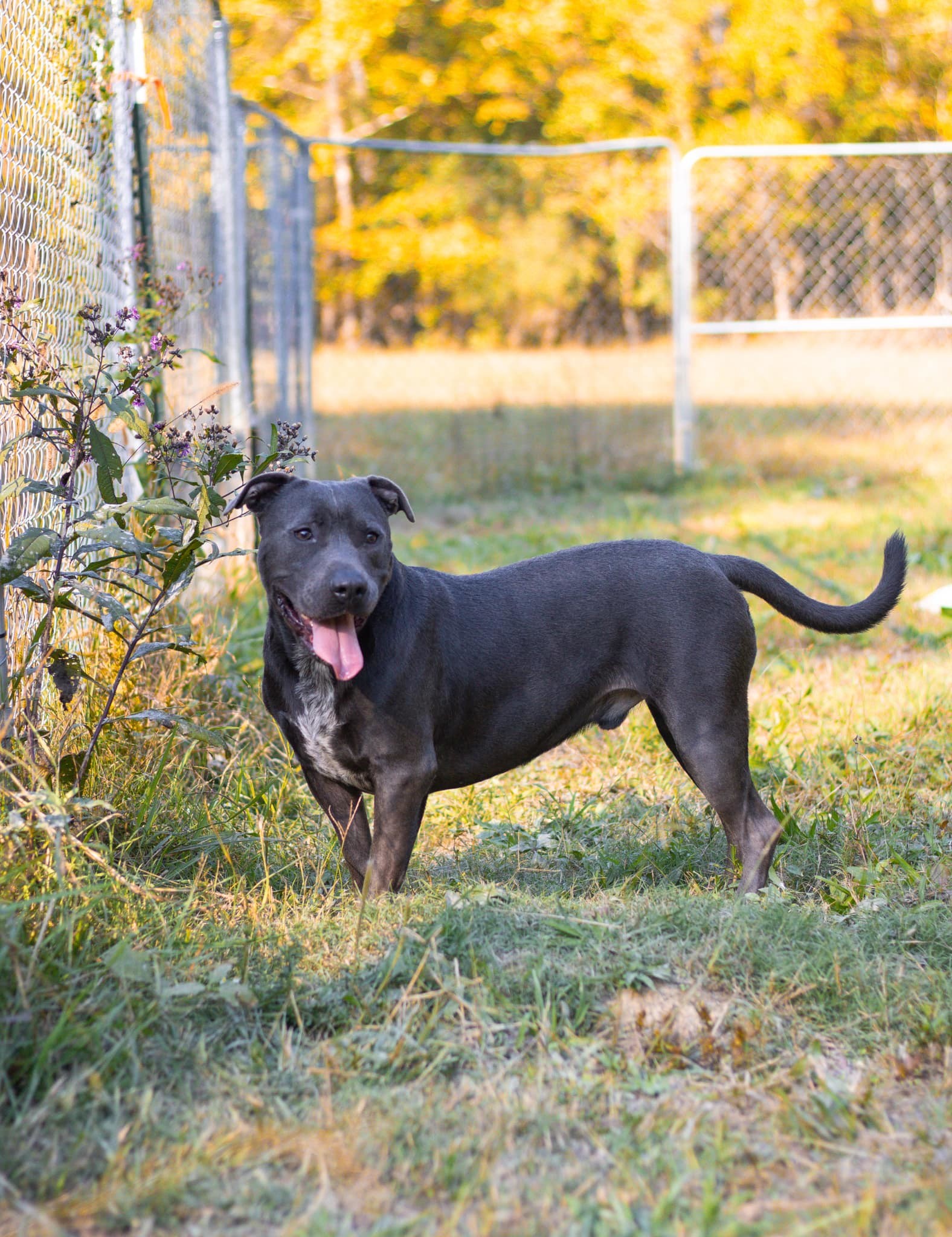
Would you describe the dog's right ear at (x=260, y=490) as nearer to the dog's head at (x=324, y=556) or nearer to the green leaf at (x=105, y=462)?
the dog's head at (x=324, y=556)

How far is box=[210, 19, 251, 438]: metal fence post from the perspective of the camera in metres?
7.07

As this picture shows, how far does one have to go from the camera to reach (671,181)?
10352 millimetres

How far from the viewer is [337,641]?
3.06 m

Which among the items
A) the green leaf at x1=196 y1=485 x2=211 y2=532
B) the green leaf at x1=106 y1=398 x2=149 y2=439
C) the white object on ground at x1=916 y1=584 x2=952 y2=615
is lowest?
the white object on ground at x1=916 y1=584 x2=952 y2=615

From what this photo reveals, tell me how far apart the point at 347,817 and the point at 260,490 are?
0.92m

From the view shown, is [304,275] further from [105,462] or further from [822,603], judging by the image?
[105,462]

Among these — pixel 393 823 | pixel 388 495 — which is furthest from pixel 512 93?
pixel 393 823

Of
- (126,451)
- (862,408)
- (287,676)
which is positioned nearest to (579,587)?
(287,676)

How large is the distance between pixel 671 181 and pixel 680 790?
7458mm

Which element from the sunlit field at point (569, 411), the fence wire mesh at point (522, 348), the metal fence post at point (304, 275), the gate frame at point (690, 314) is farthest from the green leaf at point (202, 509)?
the gate frame at point (690, 314)

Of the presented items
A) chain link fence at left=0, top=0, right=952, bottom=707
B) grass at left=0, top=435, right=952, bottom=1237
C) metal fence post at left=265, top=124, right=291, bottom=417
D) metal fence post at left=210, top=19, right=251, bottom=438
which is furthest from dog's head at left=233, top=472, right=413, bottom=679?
metal fence post at left=265, top=124, right=291, bottom=417

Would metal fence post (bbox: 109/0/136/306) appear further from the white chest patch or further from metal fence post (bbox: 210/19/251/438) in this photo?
the white chest patch

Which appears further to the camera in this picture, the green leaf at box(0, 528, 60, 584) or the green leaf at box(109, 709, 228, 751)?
the green leaf at box(109, 709, 228, 751)

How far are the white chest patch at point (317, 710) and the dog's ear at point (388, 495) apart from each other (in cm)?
47
